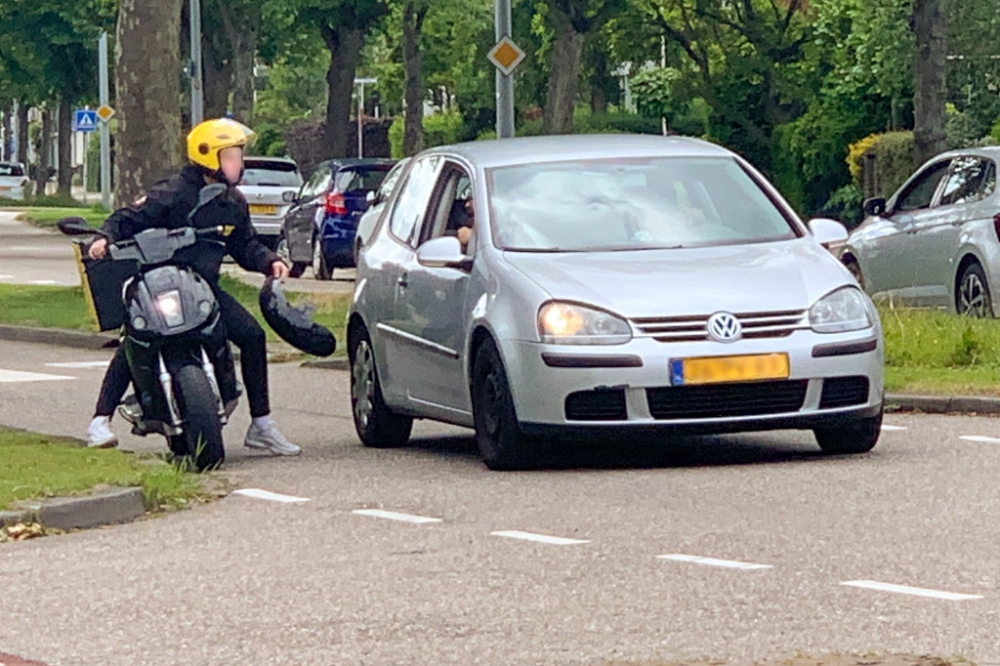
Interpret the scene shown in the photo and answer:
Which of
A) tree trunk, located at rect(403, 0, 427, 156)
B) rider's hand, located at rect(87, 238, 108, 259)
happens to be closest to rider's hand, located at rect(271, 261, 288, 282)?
rider's hand, located at rect(87, 238, 108, 259)

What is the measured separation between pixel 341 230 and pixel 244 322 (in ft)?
72.4

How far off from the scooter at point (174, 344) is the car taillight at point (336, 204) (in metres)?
22.1

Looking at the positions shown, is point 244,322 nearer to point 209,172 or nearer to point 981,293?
point 209,172

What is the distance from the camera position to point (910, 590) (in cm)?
792

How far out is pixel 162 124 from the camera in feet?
86.2

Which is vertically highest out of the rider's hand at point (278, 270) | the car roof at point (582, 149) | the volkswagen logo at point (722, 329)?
the car roof at point (582, 149)

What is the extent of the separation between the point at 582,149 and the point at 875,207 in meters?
7.82

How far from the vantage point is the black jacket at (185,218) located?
1259cm

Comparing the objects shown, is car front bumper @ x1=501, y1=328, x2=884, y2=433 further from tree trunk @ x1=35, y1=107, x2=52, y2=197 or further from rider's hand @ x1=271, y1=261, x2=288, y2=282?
tree trunk @ x1=35, y1=107, x2=52, y2=197

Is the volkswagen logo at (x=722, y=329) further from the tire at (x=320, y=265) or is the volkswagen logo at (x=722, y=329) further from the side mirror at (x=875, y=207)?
the tire at (x=320, y=265)

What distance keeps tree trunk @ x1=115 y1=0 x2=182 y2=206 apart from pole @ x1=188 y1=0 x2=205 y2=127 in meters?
28.7

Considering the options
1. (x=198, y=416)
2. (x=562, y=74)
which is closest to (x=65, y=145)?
(x=562, y=74)

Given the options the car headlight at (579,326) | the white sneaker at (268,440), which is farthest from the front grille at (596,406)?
the white sneaker at (268,440)

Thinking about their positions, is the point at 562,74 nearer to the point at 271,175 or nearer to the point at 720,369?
the point at 271,175
